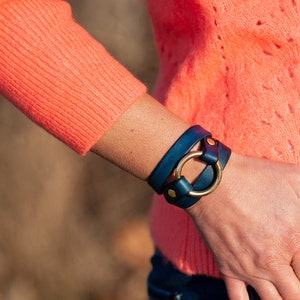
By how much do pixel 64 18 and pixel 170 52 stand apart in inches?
10.5

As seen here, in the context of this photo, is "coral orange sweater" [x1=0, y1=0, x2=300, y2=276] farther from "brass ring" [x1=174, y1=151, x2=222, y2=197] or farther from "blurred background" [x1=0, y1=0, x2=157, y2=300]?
"blurred background" [x1=0, y1=0, x2=157, y2=300]

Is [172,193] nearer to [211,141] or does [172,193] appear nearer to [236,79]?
[211,141]

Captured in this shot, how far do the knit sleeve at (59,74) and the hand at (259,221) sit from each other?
0.17 metres

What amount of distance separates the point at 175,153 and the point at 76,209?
7.64ft

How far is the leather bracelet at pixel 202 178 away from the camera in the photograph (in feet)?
3.36

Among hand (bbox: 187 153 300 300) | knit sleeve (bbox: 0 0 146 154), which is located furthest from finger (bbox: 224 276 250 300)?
knit sleeve (bbox: 0 0 146 154)

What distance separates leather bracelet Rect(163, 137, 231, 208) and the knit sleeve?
0.11m

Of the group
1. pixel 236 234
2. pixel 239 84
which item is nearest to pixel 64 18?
pixel 239 84

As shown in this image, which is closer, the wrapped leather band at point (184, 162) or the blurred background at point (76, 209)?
the wrapped leather band at point (184, 162)

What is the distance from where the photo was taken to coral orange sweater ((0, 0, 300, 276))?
104cm

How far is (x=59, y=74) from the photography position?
1.04m

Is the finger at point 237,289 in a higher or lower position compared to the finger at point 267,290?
lower

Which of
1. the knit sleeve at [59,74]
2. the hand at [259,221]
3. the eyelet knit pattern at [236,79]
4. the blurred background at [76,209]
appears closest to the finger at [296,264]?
the hand at [259,221]

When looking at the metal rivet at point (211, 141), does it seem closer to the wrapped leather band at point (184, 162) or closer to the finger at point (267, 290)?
the wrapped leather band at point (184, 162)
